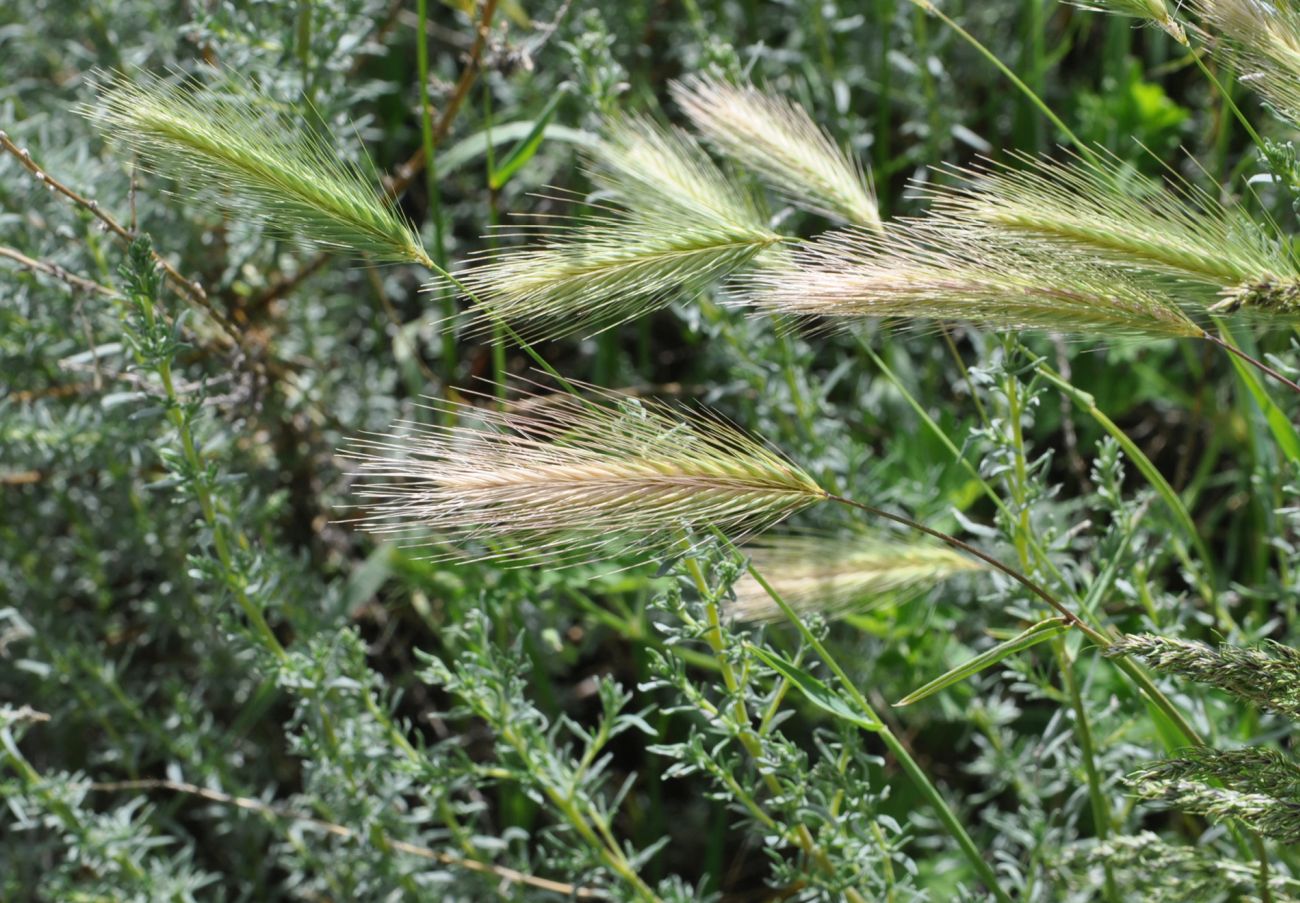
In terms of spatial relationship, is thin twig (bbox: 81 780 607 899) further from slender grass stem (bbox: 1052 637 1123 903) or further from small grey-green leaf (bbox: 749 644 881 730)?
slender grass stem (bbox: 1052 637 1123 903)

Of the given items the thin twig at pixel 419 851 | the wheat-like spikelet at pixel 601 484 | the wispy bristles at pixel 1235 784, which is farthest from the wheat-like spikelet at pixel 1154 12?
the thin twig at pixel 419 851

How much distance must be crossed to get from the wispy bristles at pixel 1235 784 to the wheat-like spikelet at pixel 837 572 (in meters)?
0.43

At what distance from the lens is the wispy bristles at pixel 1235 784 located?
103cm

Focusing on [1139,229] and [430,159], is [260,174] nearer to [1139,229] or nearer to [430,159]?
[430,159]

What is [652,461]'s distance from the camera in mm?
1130

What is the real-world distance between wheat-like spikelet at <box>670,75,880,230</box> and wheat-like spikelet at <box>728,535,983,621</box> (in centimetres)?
41

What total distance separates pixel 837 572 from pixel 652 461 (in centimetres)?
49

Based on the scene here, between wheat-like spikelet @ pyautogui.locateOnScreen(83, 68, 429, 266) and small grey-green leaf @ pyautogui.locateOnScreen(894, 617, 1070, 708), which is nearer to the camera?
small grey-green leaf @ pyautogui.locateOnScreen(894, 617, 1070, 708)

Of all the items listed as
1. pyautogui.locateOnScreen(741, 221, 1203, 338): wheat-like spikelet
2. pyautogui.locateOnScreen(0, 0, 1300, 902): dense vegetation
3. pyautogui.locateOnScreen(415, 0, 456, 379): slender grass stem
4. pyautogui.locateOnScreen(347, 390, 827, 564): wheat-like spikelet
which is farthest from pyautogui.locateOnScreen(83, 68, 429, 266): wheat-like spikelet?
pyautogui.locateOnScreen(741, 221, 1203, 338): wheat-like spikelet

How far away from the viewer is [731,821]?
7.02ft

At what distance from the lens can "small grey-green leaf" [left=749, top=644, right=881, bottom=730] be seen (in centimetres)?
120

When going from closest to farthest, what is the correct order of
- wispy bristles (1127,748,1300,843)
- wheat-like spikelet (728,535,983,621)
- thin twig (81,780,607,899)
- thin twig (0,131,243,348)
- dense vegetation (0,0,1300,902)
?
wispy bristles (1127,748,1300,843) → dense vegetation (0,0,1300,902) → thin twig (0,131,243,348) → wheat-like spikelet (728,535,983,621) → thin twig (81,780,607,899)

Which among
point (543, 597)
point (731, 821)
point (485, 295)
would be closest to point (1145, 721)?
point (731, 821)

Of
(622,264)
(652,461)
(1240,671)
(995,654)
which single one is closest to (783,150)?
(622,264)
